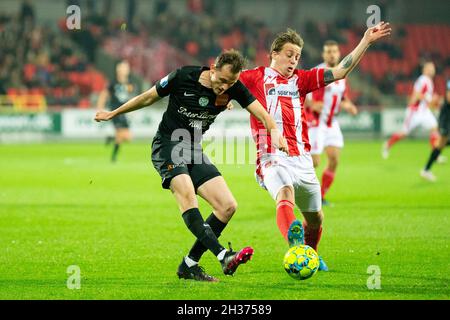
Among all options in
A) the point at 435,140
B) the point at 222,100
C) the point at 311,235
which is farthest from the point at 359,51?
the point at 435,140

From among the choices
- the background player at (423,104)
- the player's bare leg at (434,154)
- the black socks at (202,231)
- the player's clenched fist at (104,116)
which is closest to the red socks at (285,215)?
the black socks at (202,231)

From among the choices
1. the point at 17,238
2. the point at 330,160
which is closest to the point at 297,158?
the point at 17,238

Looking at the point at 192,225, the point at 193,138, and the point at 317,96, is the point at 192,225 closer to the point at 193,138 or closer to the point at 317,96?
the point at 193,138

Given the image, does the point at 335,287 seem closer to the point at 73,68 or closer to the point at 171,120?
the point at 171,120

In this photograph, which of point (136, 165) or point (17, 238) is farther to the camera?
point (136, 165)

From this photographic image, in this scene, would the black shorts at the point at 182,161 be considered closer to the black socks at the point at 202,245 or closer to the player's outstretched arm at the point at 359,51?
the black socks at the point at 202,245

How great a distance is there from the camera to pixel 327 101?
14094 millimetres

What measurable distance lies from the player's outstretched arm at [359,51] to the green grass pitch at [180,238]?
1919 millimetres

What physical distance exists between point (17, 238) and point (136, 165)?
1146 cm

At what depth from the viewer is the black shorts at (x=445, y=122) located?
17984mm

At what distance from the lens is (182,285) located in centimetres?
750

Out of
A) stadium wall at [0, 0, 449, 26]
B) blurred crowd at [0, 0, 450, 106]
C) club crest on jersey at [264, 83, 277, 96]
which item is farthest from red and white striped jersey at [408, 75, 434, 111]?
stadium wall at [0, 0, 449, 26]
